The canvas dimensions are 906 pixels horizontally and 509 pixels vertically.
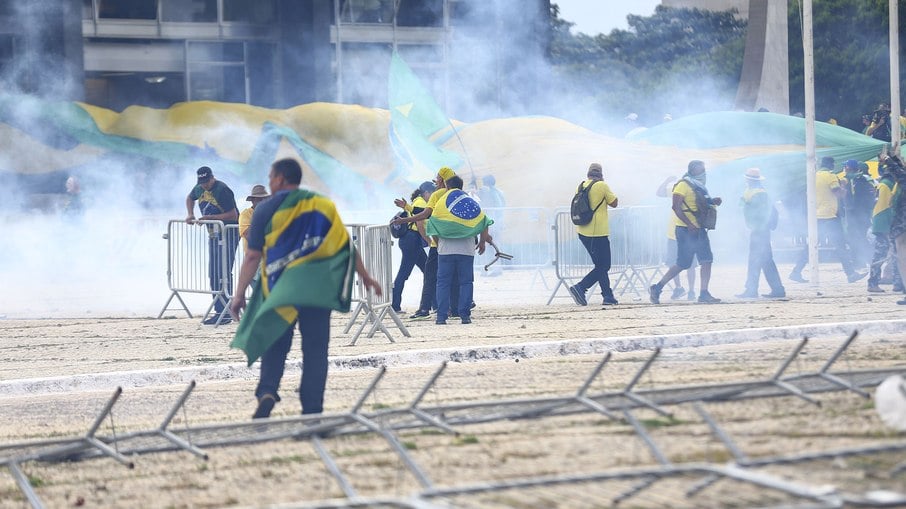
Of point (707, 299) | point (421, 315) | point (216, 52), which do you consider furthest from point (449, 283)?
point (216, 52)

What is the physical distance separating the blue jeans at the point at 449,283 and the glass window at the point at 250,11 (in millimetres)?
23116

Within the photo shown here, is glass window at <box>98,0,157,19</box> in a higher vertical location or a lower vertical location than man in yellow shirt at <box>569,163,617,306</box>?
higher

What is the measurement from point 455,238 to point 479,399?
18.4 feet

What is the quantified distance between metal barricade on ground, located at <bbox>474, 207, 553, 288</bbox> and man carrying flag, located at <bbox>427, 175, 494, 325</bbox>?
636 centimetres

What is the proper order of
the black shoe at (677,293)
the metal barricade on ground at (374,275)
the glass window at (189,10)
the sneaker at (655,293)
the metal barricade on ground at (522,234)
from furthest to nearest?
the glass window at (189,10)
the metal barricade on ground at (522,234)
the black shoe at (677,293)
the sneaker at (655,293)
the metal barricade on ground at (374,275)

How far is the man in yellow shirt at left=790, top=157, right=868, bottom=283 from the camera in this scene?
19312 mm

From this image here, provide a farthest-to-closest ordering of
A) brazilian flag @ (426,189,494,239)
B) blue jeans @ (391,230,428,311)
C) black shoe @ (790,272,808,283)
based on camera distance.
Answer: black shoe @ (790,272,808,283)
blue jeans @ (391,230,428,311)
brazilian flag @ (426,189,494,239)

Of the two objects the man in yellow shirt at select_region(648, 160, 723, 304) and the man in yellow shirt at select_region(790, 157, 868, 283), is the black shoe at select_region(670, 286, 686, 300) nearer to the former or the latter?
the man in yellow shirt at select_region(648, 160, 723, 304)

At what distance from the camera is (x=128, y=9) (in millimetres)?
35125

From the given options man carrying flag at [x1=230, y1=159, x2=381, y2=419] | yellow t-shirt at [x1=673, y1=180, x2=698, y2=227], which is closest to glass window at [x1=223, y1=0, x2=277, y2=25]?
yellow t-shirt at [x1=673, y1=180, x2=698, y2=227]

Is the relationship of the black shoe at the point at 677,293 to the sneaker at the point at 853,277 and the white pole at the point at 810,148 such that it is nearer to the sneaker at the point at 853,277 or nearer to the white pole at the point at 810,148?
the white pole at the point at 810,148

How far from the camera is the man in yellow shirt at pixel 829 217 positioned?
1931 cm

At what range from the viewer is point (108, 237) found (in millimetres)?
24875

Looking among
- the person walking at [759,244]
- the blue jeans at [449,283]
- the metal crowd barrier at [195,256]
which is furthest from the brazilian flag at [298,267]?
the person walking at [759,244]
